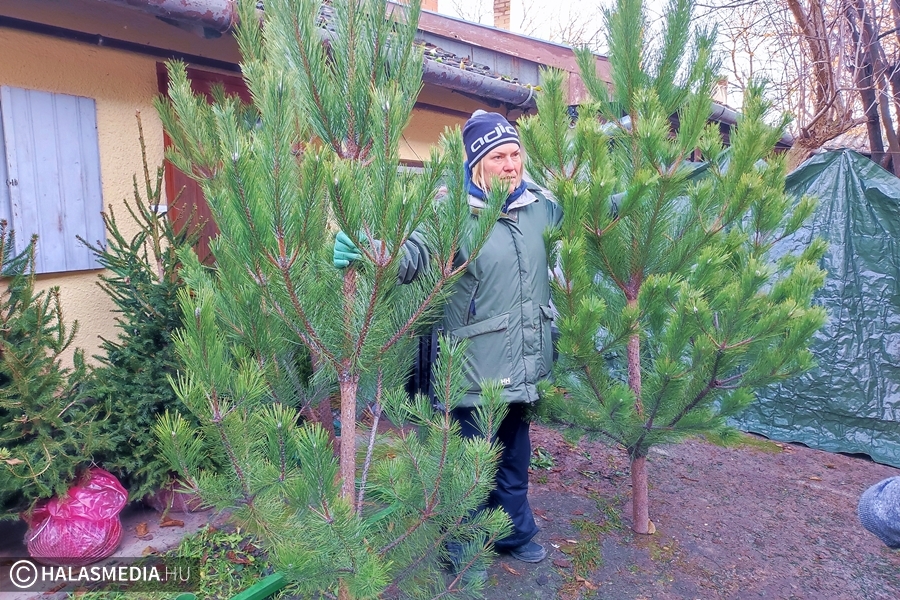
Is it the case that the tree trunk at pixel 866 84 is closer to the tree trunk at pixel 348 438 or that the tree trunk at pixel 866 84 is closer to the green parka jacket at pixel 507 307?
the green parka jacket at pixel 507 307

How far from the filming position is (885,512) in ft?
4.35

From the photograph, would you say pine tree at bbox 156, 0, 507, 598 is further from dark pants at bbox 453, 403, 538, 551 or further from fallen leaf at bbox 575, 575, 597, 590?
fallen leaf at bbox 575, 575, 597, 590

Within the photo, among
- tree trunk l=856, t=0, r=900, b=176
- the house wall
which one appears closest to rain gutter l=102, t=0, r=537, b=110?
the house wall

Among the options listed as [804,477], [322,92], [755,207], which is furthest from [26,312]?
[804,477]

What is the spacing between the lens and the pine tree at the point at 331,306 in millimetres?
1349

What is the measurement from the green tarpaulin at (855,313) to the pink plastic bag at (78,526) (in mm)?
4655

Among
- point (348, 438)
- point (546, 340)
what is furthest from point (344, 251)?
point (546, 340)

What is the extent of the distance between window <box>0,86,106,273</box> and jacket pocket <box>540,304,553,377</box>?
2448 millimetres

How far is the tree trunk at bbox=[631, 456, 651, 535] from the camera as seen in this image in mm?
2896

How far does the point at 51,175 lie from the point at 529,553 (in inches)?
121

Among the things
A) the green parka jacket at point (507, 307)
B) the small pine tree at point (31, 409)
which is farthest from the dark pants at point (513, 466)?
the small pine tree at point (31, 409)

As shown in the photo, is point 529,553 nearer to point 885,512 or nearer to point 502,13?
point 885,512

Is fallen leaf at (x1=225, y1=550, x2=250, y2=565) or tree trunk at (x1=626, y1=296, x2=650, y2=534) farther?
tree trunk at (x1=626, y1=296, x2=650, y2=534)

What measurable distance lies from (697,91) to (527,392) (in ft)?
5.18
